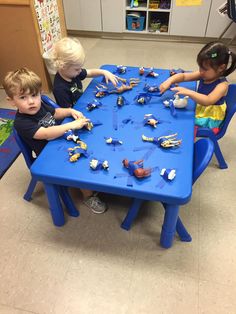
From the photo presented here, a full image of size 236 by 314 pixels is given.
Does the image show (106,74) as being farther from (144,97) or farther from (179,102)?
(179,102)

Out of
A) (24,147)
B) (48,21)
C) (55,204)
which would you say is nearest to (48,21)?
(48,21)

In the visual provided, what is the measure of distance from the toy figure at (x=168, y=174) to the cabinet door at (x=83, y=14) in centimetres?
312

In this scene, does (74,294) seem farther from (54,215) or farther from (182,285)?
(182,285)

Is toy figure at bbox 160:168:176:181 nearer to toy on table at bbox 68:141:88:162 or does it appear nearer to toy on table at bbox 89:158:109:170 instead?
toy on table at bbox 89:158:109:170

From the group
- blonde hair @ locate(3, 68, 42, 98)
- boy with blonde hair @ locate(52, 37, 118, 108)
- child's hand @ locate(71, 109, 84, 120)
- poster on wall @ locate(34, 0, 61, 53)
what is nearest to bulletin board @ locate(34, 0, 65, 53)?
poster on wall @ locate(34, 0, 61, 53)

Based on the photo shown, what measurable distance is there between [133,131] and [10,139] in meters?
1.18

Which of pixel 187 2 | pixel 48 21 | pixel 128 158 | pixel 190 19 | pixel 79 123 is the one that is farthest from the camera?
pixel 190 19

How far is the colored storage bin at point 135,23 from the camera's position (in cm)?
335

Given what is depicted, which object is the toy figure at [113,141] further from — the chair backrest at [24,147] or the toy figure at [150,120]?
the chair backrest at [24,147]

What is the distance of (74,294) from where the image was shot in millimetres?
1144

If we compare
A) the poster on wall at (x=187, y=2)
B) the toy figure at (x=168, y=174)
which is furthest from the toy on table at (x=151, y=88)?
the poster on wall at (x=187, y=2)

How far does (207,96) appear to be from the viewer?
1.35 meters

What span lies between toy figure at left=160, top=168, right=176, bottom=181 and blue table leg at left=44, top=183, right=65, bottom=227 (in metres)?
0.48

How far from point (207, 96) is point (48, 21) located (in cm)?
168
